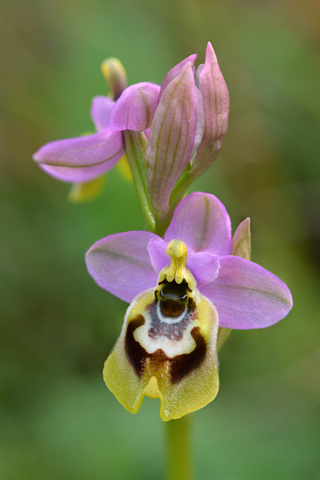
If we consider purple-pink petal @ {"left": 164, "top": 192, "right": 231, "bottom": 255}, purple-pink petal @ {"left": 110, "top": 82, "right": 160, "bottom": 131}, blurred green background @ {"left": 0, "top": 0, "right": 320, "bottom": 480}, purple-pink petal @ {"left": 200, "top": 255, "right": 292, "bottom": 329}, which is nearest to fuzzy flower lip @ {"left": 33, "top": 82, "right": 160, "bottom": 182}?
purple-pink petal @ {"left": 110, "top": 82, "right": 160, "bottom": 131}

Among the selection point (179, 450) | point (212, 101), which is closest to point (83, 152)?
point (212, 101)

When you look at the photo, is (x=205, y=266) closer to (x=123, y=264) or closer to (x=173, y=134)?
(x=123, y=264)

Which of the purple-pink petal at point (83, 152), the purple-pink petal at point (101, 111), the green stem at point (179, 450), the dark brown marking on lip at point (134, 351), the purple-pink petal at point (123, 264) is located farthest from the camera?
the purple-pink petal at point (101, 111)

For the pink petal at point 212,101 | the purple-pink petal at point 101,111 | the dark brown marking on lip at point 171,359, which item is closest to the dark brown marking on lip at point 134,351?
the dark brown marking on lip at point 171,359

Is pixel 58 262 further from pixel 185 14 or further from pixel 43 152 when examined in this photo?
pixel 185 14

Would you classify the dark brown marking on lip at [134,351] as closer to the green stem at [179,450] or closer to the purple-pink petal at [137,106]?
the green stem at [179,450]

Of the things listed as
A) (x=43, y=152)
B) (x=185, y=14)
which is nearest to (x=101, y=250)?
(x=43, y=152)

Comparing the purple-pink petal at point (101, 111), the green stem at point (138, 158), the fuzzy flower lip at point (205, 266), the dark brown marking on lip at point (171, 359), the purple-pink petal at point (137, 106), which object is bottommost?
the dark brown marking on lip at point (171, 359)
